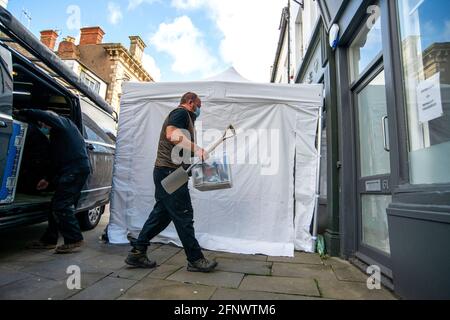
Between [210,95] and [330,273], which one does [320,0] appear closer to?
[210,95]

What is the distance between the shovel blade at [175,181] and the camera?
3.01 metres

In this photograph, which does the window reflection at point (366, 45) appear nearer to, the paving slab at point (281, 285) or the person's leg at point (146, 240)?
the paving slab at point (281, 285)

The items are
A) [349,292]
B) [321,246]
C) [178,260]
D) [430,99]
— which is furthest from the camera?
[321,246]

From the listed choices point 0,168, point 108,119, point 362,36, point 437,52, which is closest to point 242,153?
point 362,36

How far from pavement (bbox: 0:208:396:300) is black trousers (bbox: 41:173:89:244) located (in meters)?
0.24

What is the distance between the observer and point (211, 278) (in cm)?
287

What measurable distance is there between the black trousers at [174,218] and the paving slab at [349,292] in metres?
1.27

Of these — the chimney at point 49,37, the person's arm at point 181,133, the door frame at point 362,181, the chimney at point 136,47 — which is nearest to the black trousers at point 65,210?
the person's arm at point 181,133

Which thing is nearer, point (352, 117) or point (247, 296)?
point (247, 296)

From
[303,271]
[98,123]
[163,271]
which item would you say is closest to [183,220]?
[163,271]

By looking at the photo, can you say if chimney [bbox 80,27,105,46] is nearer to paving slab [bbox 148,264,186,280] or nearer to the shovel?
the shovel

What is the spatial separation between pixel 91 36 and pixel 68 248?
23.2m

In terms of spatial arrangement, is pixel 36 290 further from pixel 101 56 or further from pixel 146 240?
pixel 101 56

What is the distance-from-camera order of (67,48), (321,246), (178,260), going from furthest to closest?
1. (67,48)
2. (321,246)
3. (178,260)
